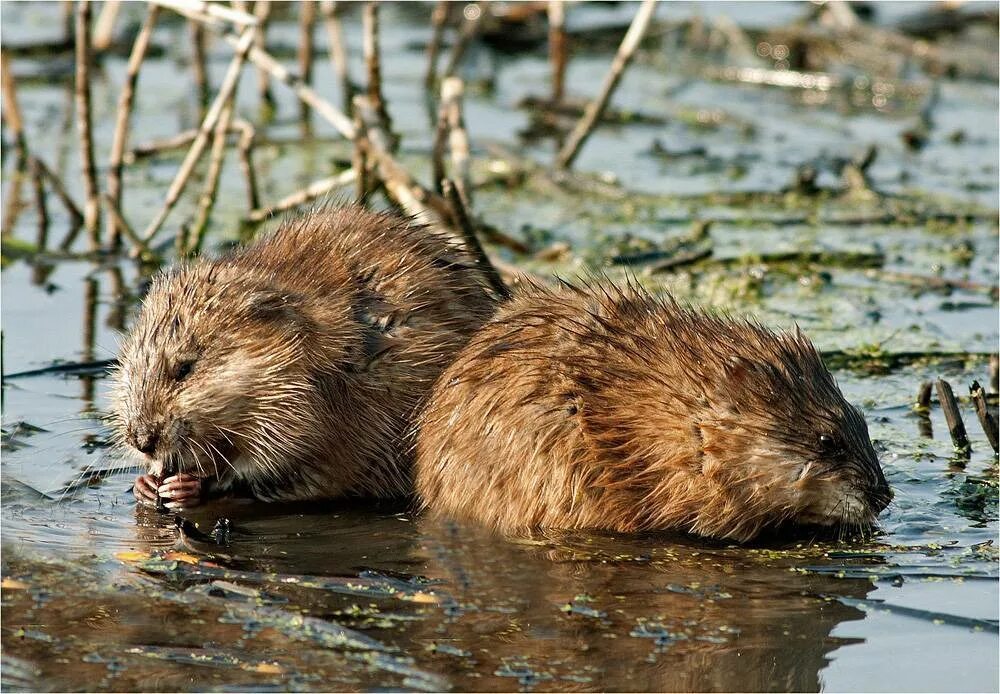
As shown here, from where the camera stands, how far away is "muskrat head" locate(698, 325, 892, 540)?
480 centimetres

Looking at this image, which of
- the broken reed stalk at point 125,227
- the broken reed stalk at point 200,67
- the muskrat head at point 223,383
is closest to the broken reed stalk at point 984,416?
the muskrat head at point 223,383

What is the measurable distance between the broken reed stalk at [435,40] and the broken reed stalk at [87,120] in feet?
9.88

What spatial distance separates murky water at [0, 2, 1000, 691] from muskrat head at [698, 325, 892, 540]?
4.7 inches

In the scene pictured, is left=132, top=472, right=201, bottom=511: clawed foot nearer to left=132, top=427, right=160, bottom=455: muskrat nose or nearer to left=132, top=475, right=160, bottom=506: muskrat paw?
left=132, top=475, right=160, bottom=506: muskrat paw

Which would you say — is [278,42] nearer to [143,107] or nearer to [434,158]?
[143,107]

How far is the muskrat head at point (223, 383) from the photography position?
5324 mm

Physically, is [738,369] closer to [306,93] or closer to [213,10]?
[213,10]

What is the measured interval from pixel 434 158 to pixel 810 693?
438 centimetres

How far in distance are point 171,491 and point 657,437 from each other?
169 cm

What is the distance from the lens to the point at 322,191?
780cm

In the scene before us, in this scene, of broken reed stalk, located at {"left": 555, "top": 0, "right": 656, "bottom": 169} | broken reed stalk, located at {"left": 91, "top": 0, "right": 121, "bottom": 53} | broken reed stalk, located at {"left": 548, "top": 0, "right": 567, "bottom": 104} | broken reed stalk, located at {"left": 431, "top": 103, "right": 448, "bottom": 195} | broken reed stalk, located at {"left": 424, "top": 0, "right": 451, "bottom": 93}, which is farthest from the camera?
broken reed stalk, located at {"left": 91, "top": 0, "right": 121, "bottom": 53}

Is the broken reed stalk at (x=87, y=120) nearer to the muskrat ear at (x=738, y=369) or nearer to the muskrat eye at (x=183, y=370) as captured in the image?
the muskrat eye at (x=183, y=370)

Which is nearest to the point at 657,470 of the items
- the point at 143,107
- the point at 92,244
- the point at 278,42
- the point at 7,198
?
the point at 92,244

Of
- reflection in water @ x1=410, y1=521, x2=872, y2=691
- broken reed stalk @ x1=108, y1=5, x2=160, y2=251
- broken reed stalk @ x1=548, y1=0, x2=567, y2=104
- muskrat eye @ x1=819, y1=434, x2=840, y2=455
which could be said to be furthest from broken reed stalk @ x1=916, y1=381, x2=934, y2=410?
broken reed stalk @ x1=548, y1=0, x2=567, y2=104
